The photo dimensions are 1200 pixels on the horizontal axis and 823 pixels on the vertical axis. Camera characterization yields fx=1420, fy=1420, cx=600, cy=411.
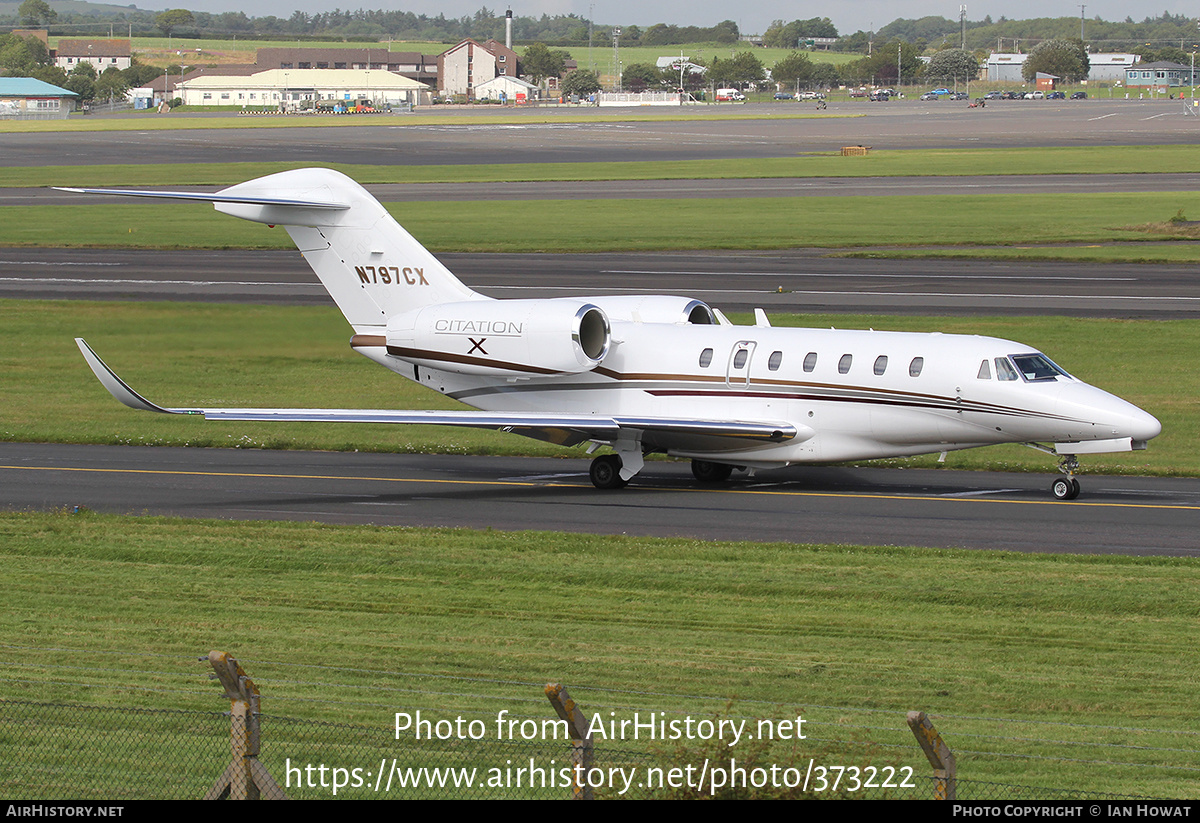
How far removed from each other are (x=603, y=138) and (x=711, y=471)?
11667 centimetres

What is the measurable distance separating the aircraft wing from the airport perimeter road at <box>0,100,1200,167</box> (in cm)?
8517

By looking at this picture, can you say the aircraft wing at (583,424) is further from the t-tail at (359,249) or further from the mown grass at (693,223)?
the mown grass at (693,223)

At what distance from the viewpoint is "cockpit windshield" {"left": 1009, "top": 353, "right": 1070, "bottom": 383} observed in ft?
84.1

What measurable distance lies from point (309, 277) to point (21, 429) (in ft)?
81.1

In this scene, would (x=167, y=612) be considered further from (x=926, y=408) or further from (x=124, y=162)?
(x=124, y=162)

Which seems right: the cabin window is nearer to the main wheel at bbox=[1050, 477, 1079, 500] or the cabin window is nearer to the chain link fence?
the main wheel at bbox=[1050, 477, 1079, 500]

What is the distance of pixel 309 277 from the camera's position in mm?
57906

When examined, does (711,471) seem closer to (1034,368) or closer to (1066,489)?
(1034,368)

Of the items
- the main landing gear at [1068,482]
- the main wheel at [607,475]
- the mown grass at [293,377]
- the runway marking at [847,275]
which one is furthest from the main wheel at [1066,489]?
the runway marking at [847,275]

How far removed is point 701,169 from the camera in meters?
103

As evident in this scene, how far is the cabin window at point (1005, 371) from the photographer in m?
25.6

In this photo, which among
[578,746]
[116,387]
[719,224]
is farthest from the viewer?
[719,224]

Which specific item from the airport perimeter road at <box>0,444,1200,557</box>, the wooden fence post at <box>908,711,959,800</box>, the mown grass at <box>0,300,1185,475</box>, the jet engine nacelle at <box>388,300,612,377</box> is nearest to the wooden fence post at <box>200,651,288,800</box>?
the wooden fence post at <box>908,711,959,800</box>

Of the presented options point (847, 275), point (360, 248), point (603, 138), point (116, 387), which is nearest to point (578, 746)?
point (116, 387)
